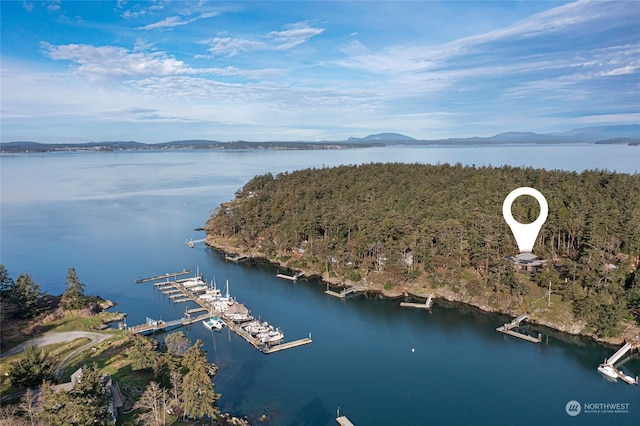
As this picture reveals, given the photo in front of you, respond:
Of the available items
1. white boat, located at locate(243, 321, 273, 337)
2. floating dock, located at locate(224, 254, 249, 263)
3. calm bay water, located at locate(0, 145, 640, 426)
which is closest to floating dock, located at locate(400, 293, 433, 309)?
calm bay water, located at locate(0, 145, 640, 426)

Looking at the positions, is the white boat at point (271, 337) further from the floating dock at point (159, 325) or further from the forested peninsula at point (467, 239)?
the forested peninsula at point (467, 239)

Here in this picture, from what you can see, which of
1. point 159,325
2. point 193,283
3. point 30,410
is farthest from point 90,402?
point 193,283

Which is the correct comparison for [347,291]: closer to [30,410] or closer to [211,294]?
[211,294]

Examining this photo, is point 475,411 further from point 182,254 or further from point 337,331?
point 182,254

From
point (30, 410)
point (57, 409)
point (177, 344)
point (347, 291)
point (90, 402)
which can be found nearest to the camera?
point (90, 402)

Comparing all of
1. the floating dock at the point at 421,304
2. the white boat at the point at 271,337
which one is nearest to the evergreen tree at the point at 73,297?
the white boat at the point at 271,337

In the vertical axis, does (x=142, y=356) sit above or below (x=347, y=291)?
above
